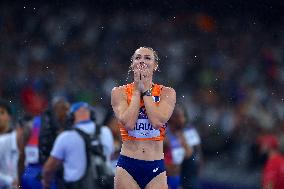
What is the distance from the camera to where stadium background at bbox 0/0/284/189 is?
56.1ft

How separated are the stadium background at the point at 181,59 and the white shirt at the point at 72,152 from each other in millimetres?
7642

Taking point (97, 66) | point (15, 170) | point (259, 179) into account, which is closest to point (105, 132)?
point (15, 170)

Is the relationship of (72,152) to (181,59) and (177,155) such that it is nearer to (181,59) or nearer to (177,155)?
(177,155)

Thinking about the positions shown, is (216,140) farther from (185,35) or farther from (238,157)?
(185,35)

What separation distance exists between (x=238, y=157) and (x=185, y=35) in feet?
17.0

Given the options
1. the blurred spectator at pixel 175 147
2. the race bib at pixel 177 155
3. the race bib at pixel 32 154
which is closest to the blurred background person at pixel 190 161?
the blurred spectator at pixel 175 147

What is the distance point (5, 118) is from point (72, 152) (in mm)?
769

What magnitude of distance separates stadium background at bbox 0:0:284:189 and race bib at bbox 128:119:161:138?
954cm

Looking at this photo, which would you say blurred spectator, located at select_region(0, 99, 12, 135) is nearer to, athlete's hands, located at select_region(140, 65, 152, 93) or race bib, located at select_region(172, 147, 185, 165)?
athlete's hands, located at select_region(140, 65, 152, 93)

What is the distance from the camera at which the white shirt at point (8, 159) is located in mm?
8102

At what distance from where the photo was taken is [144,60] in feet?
20.8

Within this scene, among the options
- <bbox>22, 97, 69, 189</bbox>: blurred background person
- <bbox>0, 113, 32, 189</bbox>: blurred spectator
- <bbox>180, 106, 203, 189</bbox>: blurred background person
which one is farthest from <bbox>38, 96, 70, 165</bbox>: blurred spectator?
<bbox>180, 106, 203, 189</bbox>: blurred background person

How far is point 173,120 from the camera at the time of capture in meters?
10.3

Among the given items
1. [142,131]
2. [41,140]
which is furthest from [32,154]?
[142,131]
